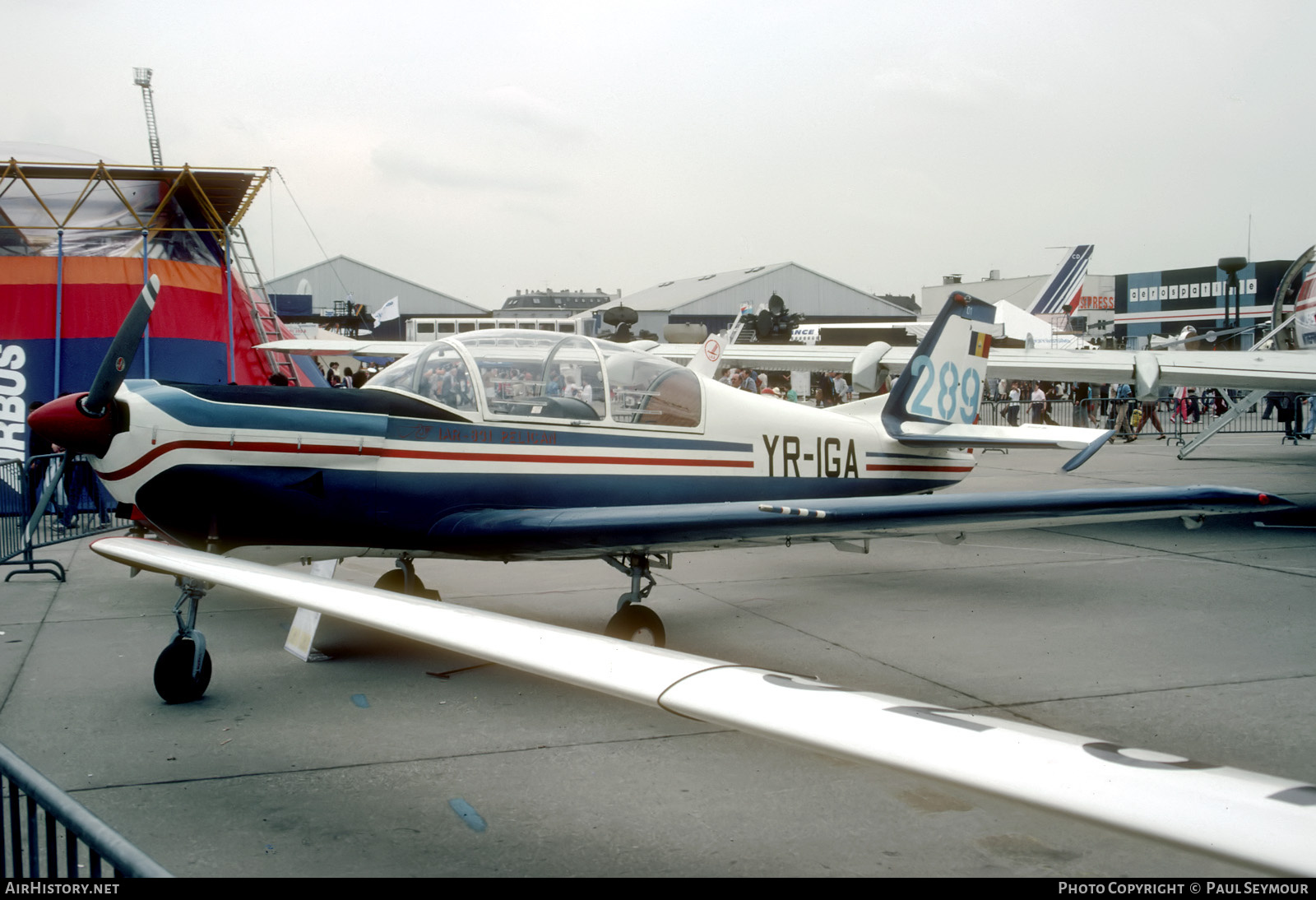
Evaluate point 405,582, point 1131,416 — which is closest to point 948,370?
point 405,582

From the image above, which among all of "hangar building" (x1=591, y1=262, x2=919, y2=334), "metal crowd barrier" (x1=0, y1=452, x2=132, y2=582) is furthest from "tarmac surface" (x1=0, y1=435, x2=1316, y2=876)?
"hangar building" (x1=591, y1=262, x2=919, y2=334)

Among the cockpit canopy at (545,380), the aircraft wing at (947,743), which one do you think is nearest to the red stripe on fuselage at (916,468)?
the cockpit canopy at (545,380)

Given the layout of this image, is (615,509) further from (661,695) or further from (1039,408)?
(1039,408)

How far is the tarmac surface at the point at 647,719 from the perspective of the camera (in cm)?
333

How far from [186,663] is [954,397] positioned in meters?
6.58

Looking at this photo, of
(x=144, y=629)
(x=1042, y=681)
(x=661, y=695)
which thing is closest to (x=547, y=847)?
(x=661, y=695)

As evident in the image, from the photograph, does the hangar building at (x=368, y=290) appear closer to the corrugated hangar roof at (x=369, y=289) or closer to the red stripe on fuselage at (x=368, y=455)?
the corrugated hangar roof at (x=369, y=289)

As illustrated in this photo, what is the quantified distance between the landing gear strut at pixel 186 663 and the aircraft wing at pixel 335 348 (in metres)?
9.63

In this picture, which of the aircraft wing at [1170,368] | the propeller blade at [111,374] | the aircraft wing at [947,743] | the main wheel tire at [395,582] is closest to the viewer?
the aircraft wing at [947,743]

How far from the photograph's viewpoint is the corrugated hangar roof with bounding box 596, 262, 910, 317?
6094 cm

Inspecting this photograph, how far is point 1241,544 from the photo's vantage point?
32.0 feet

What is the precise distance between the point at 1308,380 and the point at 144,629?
507 inches

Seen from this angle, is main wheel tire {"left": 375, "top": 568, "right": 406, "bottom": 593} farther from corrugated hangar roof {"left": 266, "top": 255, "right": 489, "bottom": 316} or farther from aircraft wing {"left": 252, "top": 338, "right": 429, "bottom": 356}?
corrugated hangar roof {"left": 266, "top": 255, "right": 489, "bottom": 316}

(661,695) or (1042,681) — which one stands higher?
(661,695)
